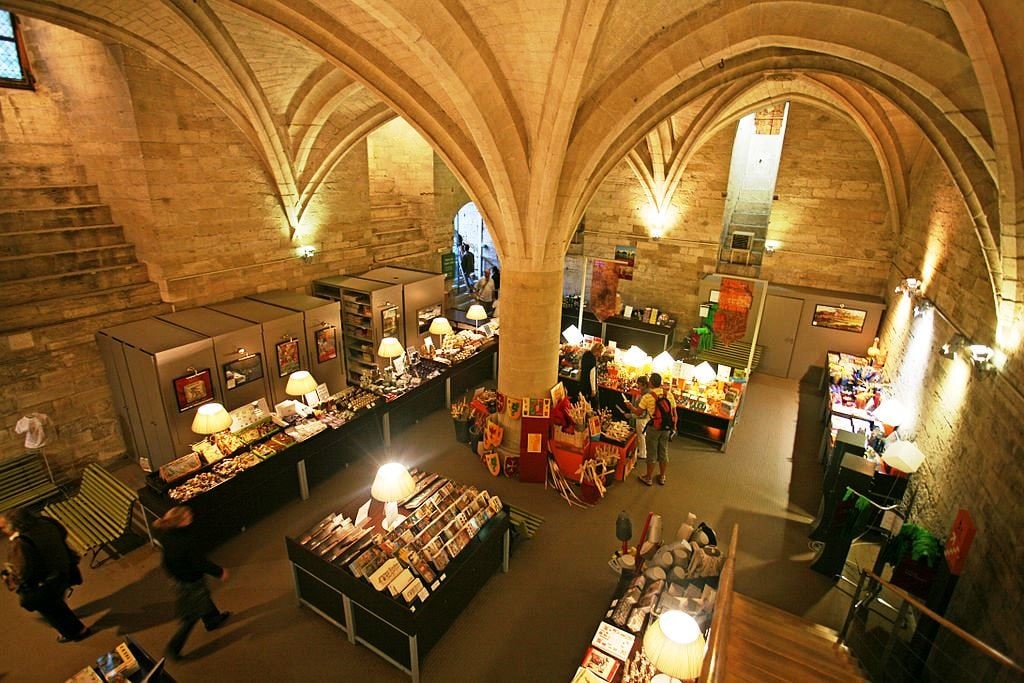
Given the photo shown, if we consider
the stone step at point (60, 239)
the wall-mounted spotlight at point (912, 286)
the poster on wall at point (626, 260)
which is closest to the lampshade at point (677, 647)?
the wall-mounted spotlight at point (912, 286)

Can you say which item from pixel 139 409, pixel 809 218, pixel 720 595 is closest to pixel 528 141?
pixel 720 595

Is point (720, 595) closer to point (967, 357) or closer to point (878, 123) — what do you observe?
point (967, 357)

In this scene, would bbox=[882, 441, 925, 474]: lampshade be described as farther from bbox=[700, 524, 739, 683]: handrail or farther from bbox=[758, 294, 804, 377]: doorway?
bbox=[758, 294, 804, 377]: doorway

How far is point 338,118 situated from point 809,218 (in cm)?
1203

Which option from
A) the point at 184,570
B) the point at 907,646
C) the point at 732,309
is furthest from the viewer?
the point at 732,309

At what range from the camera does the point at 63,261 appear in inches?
324

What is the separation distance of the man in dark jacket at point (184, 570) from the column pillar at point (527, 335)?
15.9 feet

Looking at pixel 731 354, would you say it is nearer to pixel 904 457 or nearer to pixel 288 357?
pixel 904 457

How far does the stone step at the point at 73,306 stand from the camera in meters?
7.59

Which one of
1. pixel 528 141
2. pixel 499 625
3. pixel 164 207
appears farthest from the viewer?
pixel 164 207

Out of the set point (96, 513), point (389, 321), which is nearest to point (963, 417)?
point (389, 321)

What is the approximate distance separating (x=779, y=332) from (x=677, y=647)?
38.5ft

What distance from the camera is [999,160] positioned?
15.2ft

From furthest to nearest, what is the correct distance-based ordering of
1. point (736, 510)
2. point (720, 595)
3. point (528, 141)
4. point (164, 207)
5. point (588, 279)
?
1. point (588, 279)
2. point (164, 207)
3. point (736, 510)
4. point (528, 141)
5. point (720, 595)
